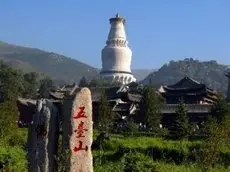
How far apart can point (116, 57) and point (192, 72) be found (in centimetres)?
5877

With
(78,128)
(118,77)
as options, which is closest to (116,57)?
(118,77)

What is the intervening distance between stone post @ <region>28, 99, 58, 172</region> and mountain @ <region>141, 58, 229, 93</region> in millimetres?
115522

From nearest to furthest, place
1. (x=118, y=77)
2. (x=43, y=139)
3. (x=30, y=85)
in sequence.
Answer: (x=43, y=139) → (x=30, y=85) → (x=118, y=77)

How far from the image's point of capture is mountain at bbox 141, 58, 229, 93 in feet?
420

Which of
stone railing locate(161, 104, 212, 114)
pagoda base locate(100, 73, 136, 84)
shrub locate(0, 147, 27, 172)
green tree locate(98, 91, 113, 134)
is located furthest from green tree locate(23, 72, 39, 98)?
shrub locate(0, 147, 27, 172)

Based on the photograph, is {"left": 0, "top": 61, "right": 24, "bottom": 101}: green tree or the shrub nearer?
the shrub

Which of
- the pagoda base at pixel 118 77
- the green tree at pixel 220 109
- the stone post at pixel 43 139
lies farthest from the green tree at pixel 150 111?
the pagoda base at pixel 118 77

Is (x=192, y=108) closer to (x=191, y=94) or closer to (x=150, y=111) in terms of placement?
(x=191, y=94)

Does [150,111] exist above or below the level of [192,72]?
below

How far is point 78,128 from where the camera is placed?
9.48 meters

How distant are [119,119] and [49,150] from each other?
30.6 meters

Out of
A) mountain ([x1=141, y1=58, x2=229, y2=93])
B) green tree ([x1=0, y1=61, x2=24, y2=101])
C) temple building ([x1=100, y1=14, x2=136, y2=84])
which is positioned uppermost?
mountain ([x1=141, y1=58, x2=229, y2=93])

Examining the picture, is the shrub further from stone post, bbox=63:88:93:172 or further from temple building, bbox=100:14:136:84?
temple building, bbox=100:14:136:84

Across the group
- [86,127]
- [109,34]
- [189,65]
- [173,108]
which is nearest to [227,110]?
[173,108]
